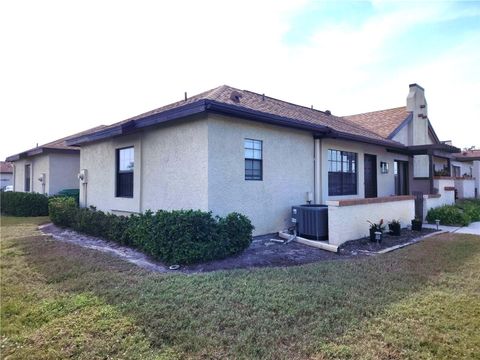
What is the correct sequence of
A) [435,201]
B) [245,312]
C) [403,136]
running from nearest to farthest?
1. [245,312]
2. [435,201]
3. [403,136]

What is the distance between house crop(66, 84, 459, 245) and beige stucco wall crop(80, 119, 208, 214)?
0.03 m

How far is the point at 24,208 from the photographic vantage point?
1560 cm

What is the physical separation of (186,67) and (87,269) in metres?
8.50

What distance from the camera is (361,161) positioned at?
1298 cm

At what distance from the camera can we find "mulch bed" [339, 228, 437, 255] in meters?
7.63

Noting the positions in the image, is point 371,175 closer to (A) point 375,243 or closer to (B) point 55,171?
(A) point 375,243

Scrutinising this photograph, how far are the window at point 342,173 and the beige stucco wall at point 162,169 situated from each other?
561 cm

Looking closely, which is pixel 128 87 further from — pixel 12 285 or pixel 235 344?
pixel 235 344

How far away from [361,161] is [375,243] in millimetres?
5440

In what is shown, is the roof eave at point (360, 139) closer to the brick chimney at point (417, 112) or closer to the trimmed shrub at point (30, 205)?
the brick chimney at point (417, 112)

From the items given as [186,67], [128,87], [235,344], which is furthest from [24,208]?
[235,344]

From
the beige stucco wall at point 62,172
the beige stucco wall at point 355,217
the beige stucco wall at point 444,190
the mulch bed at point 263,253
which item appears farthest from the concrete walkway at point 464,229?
the beige stucco wall at point 62,172

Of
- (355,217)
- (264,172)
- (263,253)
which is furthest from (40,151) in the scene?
(355,217)

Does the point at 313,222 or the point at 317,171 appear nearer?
the point at 313,222
